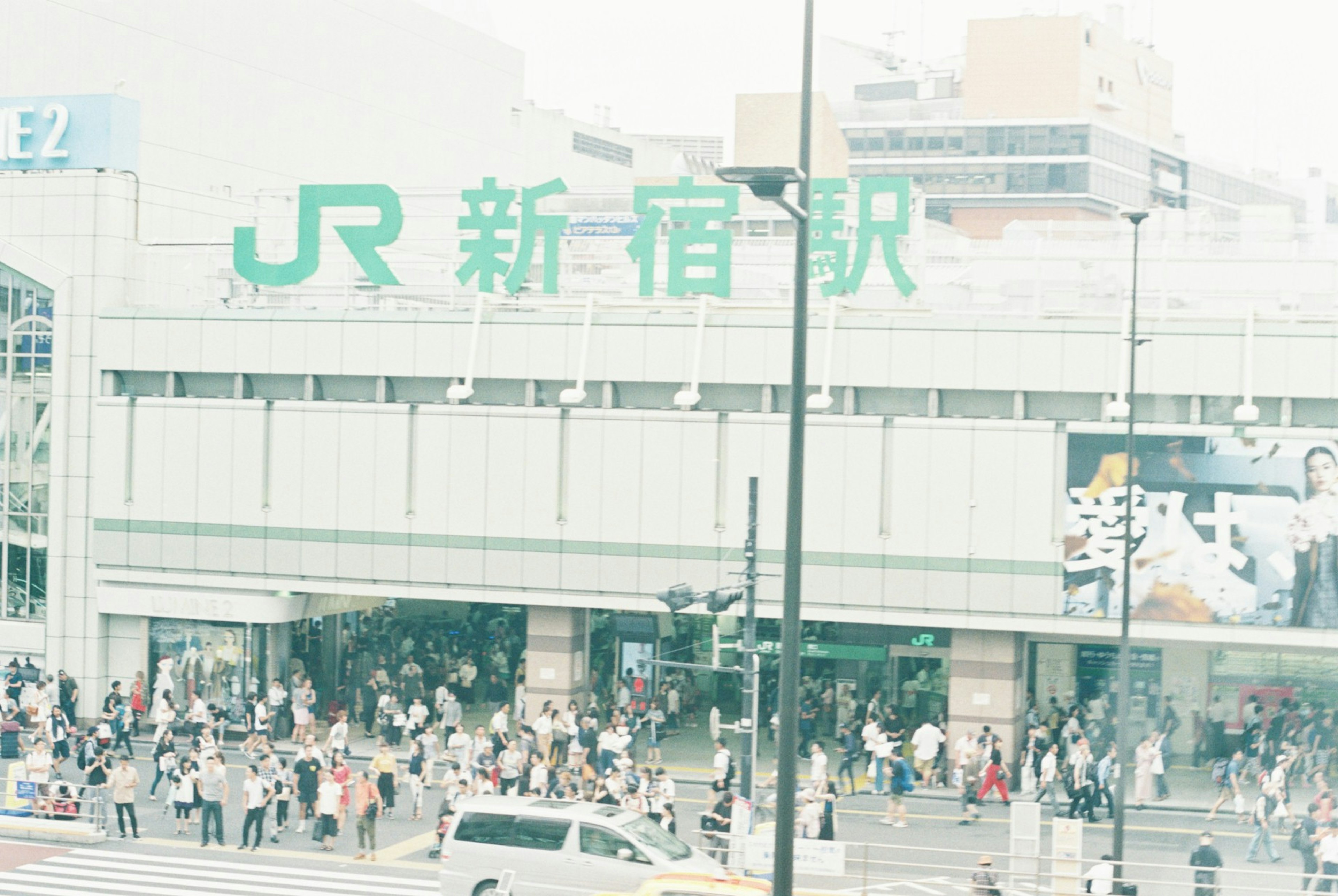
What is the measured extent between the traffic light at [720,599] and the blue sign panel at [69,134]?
20.8 m

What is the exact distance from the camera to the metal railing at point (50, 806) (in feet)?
89.6

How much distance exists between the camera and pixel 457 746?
3011 cm

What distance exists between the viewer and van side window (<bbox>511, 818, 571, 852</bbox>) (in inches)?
873

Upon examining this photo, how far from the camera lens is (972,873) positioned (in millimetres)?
23312

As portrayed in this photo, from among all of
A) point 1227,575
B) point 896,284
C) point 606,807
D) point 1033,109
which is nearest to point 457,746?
point 606,807

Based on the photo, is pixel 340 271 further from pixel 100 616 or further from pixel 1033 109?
pixel 1033 109

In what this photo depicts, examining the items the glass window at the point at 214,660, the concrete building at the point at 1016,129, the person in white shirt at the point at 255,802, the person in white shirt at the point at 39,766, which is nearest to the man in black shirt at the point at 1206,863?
the person in white shirt at the point at 255,802

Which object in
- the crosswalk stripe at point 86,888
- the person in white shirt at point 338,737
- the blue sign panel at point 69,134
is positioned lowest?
the crosswalk stripe at point 86,888

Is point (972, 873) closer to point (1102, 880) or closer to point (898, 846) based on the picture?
point (898, 846)

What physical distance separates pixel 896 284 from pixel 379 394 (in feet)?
39.8

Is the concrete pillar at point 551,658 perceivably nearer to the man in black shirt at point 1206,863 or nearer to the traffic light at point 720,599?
the traffic light at point 720,599

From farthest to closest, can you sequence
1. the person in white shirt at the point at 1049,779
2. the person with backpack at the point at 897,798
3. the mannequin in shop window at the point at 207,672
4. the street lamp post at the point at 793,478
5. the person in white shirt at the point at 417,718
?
the mannequin in shop window at the point at 207,672, the person in white shirt at the point at 417,718, the person in white shirt at the point at 1049,779, the person with backpack at the point at 897,798, the street lamp post at the point at 793,478

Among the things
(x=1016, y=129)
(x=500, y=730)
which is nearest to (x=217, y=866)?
(x=500, y=730)

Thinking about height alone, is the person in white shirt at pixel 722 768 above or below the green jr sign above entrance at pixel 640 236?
below
